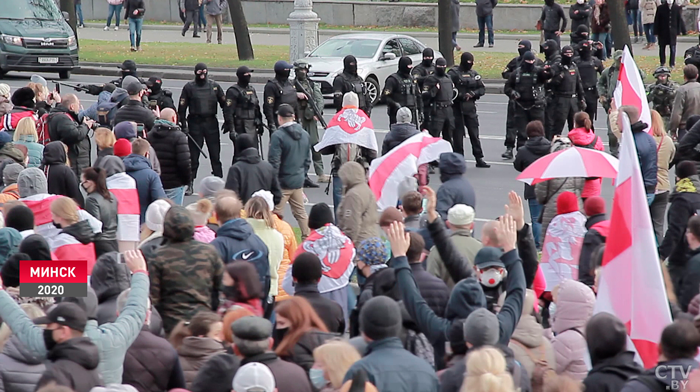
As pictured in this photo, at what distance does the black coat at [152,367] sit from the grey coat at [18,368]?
19.5 inches

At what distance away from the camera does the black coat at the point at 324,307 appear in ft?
22.1

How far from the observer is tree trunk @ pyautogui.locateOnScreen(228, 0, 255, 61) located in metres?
29.2

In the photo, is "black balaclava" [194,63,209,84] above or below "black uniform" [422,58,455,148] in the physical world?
above

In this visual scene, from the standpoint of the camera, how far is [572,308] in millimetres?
6469

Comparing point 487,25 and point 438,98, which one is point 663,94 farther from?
point 487,25

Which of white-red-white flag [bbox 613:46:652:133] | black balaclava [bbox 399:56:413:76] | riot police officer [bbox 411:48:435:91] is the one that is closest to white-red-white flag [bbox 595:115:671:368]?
white-red-white flag [bbox 613:46:652:133]

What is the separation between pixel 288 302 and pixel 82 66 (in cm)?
2492

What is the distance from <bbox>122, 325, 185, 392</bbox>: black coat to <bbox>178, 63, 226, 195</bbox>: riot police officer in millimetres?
9456

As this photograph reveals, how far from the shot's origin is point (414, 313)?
6438 millimetres

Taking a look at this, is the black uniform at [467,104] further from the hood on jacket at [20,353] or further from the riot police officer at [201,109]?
the hood on jacket at [20,353]

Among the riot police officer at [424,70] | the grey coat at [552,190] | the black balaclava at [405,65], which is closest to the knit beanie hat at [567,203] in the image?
the grey coat at [552,190]

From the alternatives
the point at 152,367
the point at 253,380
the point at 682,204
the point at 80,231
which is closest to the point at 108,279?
the point at 152,367

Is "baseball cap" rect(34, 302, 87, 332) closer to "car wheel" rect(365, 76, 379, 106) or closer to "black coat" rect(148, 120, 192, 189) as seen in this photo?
"black coat" rect(148, 120, 192, 189)

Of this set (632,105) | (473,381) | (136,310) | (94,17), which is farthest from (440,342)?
(94,17)
